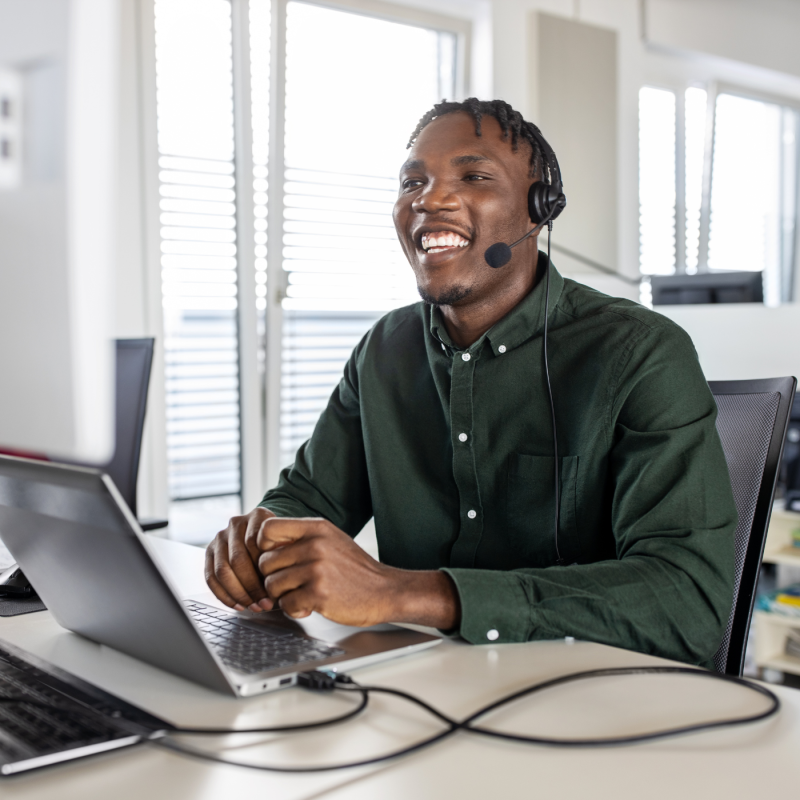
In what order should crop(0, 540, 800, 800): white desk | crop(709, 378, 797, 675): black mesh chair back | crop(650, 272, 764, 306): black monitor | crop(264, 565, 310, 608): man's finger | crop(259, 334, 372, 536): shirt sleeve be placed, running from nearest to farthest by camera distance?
crop(0, 540, 800, 800): white desk < crop(264, 565, 310, 608): man's finger < crop(709, 378, 797, 675): black mesh chair back < crop(259, 334, 372, 536): shirt sleeve < crop(650, 272, 764, 306): black monitor

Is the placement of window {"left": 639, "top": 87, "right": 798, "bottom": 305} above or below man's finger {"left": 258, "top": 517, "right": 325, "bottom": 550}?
above

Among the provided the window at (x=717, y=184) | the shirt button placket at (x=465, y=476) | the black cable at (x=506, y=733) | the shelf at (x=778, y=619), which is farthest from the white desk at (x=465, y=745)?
the window at (x=717, y=184)

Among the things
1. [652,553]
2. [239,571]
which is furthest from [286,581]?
Answer: [652,553]

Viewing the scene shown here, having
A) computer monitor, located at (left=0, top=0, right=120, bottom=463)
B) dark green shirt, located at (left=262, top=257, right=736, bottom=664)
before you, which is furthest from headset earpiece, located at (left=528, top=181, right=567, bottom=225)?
computer monitor, located at (left=0, top=0, right=120, bottom=463)

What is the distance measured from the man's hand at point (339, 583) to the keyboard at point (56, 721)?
0.67 feet

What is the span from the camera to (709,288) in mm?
3094

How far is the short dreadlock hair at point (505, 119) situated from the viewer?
55.6 inches

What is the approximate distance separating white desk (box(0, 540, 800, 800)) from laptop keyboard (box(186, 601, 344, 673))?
4 centimetres

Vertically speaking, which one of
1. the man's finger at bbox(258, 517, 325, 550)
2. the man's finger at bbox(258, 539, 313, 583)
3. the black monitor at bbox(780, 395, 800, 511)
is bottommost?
the black monitor at bbox(780, 395, 800, 511)

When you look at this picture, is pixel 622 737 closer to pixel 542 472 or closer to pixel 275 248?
pixel 542 472

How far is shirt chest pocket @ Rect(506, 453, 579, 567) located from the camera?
4.03 ft

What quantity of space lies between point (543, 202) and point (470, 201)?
0.11m

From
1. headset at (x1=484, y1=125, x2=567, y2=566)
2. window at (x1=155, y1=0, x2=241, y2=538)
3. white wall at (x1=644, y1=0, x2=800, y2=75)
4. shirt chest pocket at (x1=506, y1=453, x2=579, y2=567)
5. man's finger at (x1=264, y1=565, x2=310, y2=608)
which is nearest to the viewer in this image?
man's finger at (x1=264, y1=565, x2=310, y2=608)

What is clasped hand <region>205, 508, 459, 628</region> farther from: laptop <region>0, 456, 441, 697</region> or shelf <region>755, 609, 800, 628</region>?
shelf <region>755, 609, 800, 628</region>
